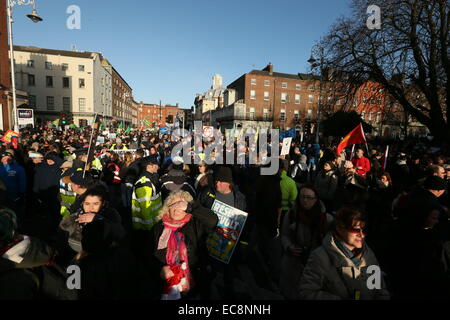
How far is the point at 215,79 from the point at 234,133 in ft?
246

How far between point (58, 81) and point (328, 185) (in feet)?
186

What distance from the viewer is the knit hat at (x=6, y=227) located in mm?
1480

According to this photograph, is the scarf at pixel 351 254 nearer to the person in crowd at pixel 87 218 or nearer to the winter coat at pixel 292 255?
the winter coat at pixel 292 255

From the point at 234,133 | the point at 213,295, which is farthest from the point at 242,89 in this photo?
the point at 213,295

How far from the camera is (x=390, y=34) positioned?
15.2m

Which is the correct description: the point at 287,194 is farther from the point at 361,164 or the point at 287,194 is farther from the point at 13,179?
the point at 13,179

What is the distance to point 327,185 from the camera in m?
5.23

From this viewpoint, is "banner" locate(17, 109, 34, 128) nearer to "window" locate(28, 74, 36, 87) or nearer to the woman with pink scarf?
the woman with pink scarf

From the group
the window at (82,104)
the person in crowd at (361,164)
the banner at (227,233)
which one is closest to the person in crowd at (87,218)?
the banner at (227,233)

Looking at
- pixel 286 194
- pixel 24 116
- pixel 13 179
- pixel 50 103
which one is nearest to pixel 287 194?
pixel 286 194

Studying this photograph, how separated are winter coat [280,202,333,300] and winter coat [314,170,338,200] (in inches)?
99.3

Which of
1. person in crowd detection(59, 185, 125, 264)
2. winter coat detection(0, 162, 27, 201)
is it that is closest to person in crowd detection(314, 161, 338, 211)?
person in crowd detection(59, 185, 125, 264)

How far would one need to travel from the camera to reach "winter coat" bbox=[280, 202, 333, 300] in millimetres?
2697

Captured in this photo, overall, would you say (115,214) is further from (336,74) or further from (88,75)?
(88,75)
